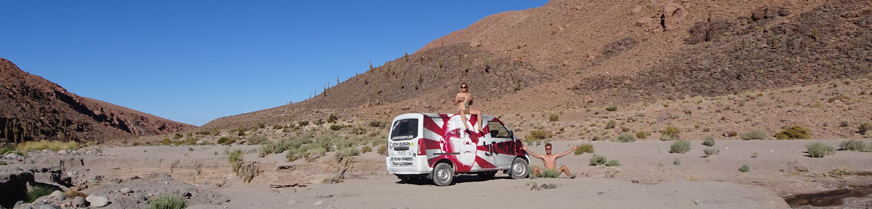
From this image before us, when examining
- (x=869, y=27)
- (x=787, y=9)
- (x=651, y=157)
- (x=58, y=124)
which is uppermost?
(x=787, y=9)

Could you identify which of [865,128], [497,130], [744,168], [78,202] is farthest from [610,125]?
[78,202]

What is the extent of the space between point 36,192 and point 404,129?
832 cm

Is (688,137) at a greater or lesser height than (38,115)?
lesser

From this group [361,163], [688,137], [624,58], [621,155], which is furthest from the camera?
[624,58]

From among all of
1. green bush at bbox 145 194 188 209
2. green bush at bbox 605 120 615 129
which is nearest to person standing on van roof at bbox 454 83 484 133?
green bush at bbox 145 194 188 209

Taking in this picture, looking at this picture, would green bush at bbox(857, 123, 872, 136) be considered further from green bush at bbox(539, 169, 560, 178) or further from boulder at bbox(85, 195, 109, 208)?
boulder at bbox(85, 195, 109, 208)

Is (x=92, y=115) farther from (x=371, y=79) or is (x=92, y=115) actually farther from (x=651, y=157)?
(x=651, y=157)

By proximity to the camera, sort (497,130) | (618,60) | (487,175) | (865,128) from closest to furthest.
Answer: (497,130), (487,175), (865,128), (618,60)

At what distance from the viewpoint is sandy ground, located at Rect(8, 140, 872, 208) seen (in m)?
8.99

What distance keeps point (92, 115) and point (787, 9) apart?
7692cm

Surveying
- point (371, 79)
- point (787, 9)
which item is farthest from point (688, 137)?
point (371, 79)

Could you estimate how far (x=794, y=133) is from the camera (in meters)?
22.4

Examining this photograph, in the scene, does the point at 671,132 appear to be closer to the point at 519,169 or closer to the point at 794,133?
the point at 794,133

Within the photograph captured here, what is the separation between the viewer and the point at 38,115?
49.4 m
